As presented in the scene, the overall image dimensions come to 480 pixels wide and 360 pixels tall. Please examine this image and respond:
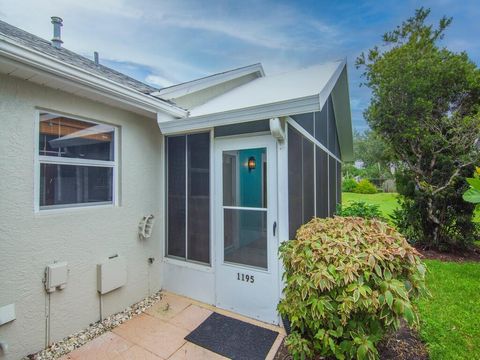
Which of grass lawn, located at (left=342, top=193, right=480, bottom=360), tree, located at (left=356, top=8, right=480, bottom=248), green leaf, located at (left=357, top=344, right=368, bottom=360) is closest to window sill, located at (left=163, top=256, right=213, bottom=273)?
green leaf, located at (left=357, top=344, right=368, bottom=360)

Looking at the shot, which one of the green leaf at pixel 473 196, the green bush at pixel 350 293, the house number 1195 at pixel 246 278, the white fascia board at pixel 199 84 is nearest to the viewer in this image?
the green bush at pixel 350 293

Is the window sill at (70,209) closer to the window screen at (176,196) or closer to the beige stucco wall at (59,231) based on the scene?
the beige stucco wall at (59,231)

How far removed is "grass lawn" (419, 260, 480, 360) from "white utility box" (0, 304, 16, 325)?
16.5ft

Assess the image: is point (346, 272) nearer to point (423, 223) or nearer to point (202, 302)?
point (202, 302)

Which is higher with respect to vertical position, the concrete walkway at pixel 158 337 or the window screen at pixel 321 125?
the window screen at pixel 321 125

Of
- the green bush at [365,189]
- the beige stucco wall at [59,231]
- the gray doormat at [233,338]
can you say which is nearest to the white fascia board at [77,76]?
the beige stucco wall at [59,231]

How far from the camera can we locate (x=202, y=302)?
14.7 ft

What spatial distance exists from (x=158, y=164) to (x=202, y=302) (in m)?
2.79

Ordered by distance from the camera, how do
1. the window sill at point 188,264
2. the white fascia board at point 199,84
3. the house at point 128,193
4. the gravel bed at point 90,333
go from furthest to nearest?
1. the white fascia board at point 199,84
2. the window sill at point 188,264
3. the gravel bed at point 90,333
4. the house at point 128,193

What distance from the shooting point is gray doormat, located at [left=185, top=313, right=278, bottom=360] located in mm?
3250

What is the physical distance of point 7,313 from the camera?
114 inches

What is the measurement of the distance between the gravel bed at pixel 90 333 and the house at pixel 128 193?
10 cm

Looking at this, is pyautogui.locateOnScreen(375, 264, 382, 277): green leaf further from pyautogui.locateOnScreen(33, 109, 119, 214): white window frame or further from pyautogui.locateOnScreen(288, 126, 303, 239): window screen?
pyautogui.locateOnScreen(33, 109, 119, 214): white window frame

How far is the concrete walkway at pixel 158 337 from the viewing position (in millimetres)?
3193
